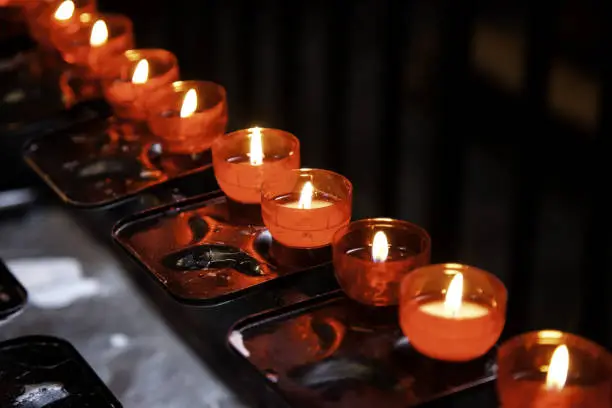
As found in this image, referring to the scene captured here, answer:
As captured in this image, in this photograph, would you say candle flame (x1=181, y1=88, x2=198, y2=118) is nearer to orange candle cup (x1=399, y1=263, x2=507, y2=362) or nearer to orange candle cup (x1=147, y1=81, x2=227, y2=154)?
orange candle cup (x1=147, y1=81, x2=227, y2=154)

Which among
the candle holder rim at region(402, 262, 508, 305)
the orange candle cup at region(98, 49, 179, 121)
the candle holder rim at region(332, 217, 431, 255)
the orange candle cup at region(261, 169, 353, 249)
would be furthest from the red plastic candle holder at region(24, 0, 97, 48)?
the candle holder rim at region(402, 262, 508, 305)

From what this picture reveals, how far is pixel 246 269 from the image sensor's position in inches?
43.5

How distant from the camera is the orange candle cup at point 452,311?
918 mm

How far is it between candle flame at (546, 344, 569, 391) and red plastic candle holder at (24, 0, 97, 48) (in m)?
1.01

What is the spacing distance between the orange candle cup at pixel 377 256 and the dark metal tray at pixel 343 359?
30 millimetres

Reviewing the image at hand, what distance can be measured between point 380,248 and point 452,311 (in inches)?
5.1

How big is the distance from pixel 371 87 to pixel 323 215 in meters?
0.35

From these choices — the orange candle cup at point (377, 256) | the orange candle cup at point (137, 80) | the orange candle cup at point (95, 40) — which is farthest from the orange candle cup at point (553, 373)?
the orange candle cup at point (95, 40)

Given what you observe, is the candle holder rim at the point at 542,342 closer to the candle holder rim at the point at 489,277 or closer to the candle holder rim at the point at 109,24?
the candle holder rim at the point at 489,277

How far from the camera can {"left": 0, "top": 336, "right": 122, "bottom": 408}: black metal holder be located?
0.98 m

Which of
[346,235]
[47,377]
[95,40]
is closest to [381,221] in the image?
[346,235]

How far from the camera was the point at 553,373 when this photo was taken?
869mm

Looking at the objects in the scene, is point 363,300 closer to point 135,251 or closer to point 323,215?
point 323,215

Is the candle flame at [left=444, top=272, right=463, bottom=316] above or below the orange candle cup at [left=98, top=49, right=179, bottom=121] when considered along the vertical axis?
below
